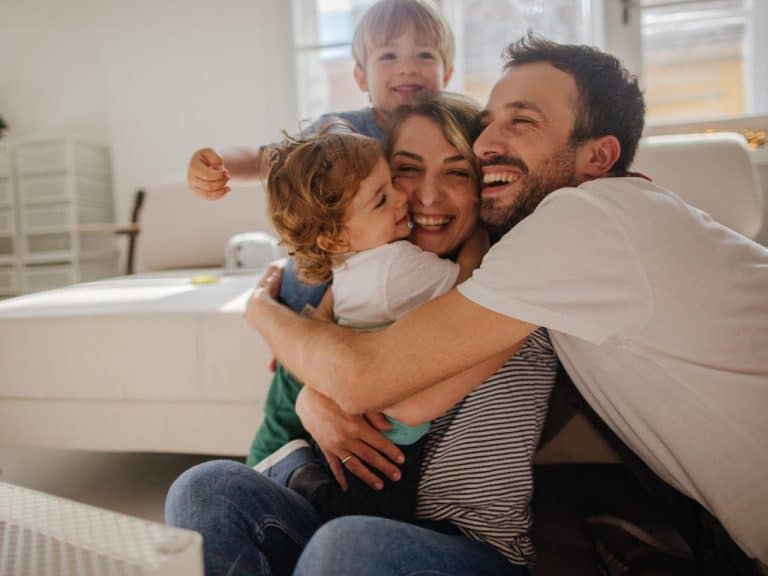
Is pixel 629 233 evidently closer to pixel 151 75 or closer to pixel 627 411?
pixel 627 411

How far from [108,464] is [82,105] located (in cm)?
322

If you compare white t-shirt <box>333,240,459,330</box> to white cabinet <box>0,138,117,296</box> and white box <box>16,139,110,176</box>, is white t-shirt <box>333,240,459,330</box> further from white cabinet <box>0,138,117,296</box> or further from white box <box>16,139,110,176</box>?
white box <box>16,139,110,176</box>

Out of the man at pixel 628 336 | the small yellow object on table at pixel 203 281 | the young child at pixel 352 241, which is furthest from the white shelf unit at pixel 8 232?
the man at pixel 628 336

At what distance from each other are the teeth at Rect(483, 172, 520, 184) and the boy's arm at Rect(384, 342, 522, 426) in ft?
0.95

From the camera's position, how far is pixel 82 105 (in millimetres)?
4234

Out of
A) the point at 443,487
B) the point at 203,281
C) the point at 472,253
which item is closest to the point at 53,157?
the point at 203,281

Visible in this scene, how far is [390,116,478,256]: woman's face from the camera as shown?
1102 millimetres

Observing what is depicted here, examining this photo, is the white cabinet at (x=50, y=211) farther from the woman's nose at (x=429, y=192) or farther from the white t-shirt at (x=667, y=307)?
the white t-shirt at (x=667, y=307)

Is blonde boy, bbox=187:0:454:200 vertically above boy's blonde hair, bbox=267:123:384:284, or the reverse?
blonde boy, bbox=187:0:454:200

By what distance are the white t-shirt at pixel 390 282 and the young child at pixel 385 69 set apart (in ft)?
0.75

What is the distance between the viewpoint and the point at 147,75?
3.97m

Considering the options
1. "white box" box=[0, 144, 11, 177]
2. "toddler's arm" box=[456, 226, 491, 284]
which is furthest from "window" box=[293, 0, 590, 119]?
"toddler's arm" box=[456, 226, 491, 284]

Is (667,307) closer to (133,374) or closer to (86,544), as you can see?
(86,544)

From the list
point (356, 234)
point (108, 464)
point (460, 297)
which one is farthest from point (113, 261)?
point (460, 297)
